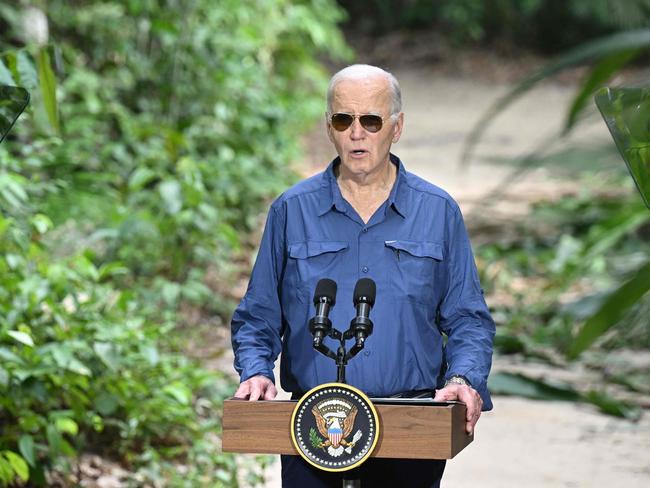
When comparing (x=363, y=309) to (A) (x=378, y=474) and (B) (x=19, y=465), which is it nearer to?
(A) (x=378, y=474)

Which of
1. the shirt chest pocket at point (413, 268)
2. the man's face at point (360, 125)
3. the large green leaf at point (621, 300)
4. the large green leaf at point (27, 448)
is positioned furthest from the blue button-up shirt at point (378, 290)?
the large green leaf at point (27, 448)

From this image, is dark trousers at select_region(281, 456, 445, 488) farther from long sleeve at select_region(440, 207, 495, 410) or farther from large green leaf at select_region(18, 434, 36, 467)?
large green leaf at select_region(18, 434, 36, 467)

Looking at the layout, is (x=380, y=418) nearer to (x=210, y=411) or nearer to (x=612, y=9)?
(x=612, y=9)

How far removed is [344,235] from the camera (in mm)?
2672

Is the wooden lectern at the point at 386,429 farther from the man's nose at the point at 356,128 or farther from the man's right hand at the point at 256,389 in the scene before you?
the man's nose at the point at 356,128

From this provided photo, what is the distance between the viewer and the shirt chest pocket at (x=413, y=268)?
2623mm

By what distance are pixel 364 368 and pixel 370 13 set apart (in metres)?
28.6

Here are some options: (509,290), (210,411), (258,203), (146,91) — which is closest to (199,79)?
(146,91)

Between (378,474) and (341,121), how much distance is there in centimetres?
70

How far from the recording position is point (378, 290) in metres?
2.61

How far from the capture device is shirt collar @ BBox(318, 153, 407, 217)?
270 centimetres

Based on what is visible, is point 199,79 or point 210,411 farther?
point 199,79

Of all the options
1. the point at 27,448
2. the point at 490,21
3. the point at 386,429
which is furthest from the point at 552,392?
the point at 490,21

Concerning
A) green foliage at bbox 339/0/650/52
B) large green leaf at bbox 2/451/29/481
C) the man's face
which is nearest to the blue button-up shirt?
the man's face
